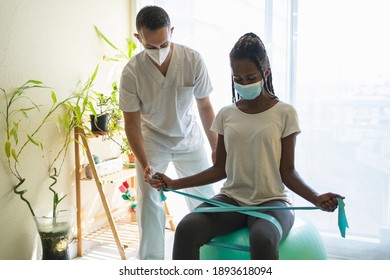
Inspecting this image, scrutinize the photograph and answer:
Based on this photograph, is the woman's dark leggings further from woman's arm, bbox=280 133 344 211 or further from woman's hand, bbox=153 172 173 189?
woman's hand, bbox=153 172 173 189

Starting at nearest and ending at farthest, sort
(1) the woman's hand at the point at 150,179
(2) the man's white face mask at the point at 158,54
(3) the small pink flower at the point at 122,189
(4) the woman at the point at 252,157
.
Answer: (4) the woman at the point at 252,157
(1) the woman's hand at the point at 150,179
(2) the man's white face mask at the point at 158,54
(3) the small pink flower at the point at 122,189

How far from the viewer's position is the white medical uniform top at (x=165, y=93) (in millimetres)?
1804

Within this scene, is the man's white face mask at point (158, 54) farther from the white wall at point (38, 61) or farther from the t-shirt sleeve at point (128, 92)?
the white wall at point (38, 61)

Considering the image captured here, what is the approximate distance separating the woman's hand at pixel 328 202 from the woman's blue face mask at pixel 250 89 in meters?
0.44

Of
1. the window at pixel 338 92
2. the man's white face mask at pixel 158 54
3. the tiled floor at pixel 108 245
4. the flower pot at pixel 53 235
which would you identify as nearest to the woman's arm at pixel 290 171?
the man's white face mask at pixel 158 54

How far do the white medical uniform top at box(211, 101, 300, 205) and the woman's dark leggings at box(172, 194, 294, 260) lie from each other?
0.05 m

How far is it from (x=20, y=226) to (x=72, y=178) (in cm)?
43

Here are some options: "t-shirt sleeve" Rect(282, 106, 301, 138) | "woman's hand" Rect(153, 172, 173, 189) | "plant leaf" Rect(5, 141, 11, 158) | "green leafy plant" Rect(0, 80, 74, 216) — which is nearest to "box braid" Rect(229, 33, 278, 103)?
"t-shirt sleeve" Rect(282, 106, 301, 138)

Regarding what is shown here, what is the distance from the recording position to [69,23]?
7.21 feet

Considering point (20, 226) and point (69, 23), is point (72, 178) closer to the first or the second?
point (20, 226)

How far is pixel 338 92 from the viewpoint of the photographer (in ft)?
6.98

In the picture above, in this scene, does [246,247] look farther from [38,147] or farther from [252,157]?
[38,147]

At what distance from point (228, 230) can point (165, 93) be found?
737mm
